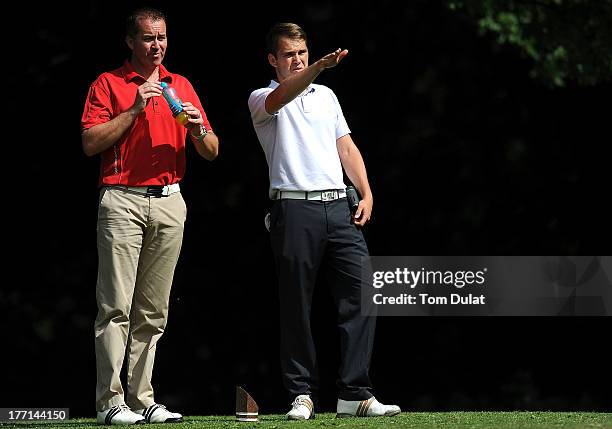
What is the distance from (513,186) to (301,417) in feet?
15.8

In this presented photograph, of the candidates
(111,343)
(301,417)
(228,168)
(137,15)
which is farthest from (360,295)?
(228,168)

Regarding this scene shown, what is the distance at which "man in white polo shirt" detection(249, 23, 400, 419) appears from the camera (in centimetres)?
598

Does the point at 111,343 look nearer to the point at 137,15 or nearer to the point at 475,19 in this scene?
the point at 137,15

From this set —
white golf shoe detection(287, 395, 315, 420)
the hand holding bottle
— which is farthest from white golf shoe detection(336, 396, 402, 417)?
the hand holding bottle

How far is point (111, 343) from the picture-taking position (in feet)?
19.2

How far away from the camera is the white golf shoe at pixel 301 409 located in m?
5.93

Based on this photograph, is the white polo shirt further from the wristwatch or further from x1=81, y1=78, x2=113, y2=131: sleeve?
x1=81, y1=78, x2=113, y2=131: sleeve

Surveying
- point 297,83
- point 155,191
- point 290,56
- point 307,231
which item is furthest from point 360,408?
point 290,56

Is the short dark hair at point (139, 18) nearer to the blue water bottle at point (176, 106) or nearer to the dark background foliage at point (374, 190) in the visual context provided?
the blue water bottle at point (176, 106)

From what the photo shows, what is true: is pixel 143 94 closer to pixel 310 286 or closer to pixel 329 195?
pixel 329 195

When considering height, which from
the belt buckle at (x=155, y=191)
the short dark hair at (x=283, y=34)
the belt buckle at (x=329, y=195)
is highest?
the short dark hair at (x=283, y=34)

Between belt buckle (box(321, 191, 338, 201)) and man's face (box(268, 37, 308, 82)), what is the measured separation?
1.81 ft

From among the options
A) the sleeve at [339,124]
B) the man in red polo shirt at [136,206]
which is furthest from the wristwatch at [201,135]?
the sleeve at [339,124]

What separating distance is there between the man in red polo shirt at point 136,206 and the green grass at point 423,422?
9.9 inches
